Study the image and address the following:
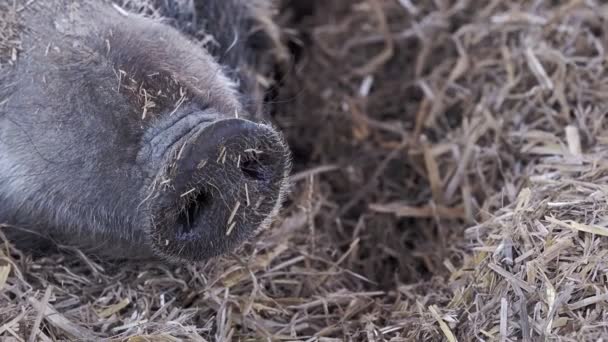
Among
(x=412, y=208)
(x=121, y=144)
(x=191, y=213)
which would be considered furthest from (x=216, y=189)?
(x=412, y=208)

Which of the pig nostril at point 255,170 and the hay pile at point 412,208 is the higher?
the pig nostril at point 255,170

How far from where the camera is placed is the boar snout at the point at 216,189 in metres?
1.55

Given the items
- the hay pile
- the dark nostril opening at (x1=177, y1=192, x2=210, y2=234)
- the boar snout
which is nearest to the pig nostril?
the boar snout

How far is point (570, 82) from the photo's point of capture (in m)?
2.35

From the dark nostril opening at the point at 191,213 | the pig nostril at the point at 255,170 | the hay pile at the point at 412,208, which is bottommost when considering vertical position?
the hay pile at the point at 412,208

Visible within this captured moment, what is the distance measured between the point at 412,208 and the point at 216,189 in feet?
2.85

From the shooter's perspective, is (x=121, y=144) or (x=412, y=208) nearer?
(x=121, y=144)

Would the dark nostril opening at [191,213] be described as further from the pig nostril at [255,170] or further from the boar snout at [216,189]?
the pig nostril at [255,170]

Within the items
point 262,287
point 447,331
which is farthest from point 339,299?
point 447,331

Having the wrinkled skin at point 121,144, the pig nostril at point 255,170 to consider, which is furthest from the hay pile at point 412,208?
the pig nostril at point 255,170

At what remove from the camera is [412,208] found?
230 cm

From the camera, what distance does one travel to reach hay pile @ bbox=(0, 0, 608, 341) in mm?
1671

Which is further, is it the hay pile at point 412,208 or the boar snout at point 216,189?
the hay pile at point 412,208

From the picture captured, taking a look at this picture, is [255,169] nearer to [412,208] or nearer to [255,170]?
[255,170]
